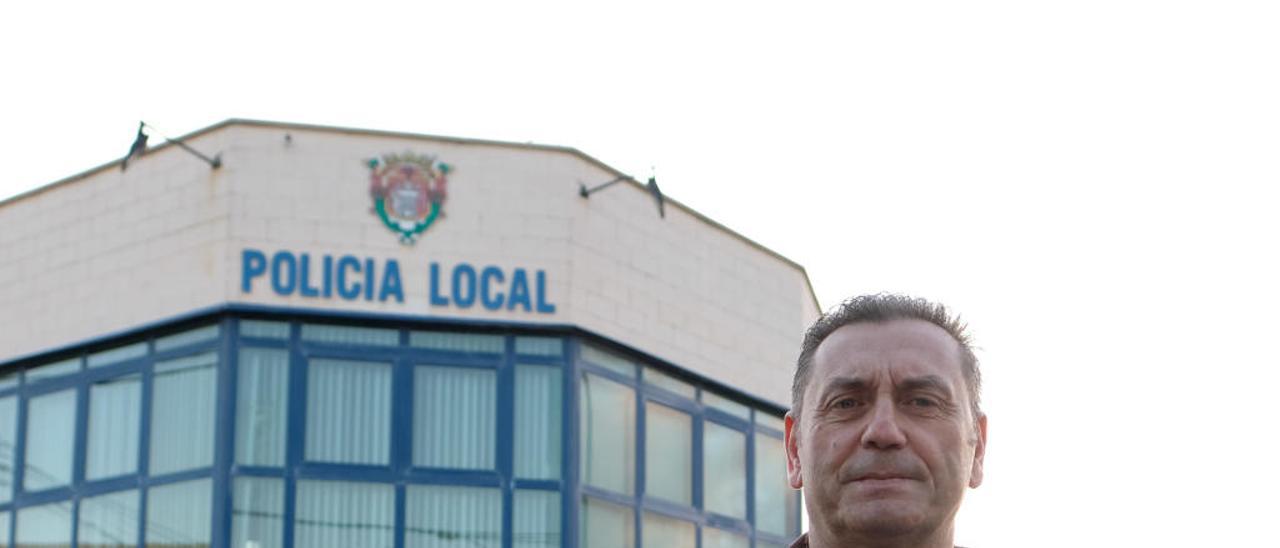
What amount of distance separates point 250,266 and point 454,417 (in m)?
2.33

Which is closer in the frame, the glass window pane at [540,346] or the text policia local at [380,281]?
the text policia local at [380,281]

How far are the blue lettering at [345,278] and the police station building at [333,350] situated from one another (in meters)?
0.02

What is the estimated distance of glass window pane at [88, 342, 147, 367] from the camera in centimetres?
2120

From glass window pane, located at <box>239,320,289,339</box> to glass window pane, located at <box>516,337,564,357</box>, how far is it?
7.26ft

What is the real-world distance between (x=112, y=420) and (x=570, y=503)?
436 centimetres

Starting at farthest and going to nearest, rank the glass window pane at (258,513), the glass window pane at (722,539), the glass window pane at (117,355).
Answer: the glass window pane at (722,539) → the glass window pane at (117,355) → the glass window pane at (258,513)

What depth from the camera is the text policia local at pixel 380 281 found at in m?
20.7

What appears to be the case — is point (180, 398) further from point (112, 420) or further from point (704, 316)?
point (704, 316)

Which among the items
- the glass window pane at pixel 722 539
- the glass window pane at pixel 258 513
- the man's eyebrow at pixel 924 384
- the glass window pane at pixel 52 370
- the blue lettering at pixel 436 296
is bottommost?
the man's eyebrow at pixel 924 384

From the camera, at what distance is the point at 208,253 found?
20.7 meters

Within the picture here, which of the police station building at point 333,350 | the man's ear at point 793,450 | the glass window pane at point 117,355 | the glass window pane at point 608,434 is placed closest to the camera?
the man's ear at point 793,450

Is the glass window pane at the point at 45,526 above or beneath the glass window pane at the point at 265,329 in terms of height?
beneath

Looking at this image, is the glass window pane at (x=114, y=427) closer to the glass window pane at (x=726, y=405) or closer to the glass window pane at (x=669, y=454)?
the glass window pane at (x=669, y=454)

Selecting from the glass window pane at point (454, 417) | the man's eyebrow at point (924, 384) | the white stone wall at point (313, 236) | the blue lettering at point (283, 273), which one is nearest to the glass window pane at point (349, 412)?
the glass window pane at point (454, 417)
